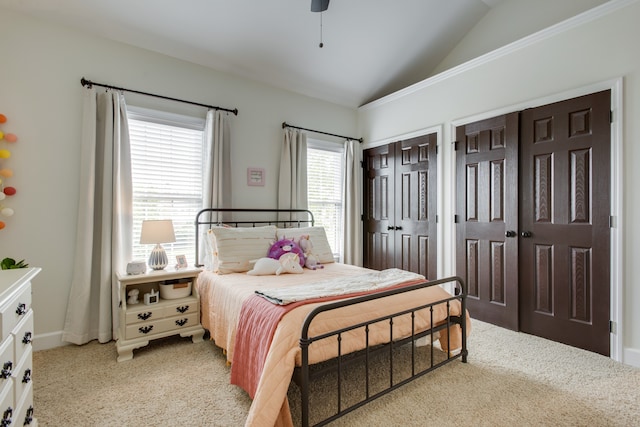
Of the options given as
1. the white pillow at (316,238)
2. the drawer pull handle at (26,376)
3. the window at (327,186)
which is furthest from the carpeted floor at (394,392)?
the window at (327,186)

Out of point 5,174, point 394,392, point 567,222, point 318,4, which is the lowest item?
point 394,392

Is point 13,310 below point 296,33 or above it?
below

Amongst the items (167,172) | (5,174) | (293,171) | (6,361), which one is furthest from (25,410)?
(293,171)

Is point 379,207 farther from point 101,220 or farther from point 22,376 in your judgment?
point 22,376

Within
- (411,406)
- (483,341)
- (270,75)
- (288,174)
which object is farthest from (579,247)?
(270,75)

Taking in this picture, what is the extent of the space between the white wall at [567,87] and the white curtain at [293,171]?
1.54 meters

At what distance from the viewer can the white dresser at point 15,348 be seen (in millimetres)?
1196

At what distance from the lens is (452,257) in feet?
11.9

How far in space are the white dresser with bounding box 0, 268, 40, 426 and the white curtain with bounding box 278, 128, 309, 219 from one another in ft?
8.86

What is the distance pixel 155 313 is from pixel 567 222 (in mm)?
3719

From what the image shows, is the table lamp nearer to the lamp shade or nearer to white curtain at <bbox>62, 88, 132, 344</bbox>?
the lamp shade

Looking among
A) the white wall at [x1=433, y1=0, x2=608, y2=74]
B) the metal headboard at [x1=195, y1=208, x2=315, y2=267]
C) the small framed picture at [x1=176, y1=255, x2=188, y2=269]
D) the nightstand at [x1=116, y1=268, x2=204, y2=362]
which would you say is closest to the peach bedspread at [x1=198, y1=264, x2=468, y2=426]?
the nightstand at [x1=116, y1=268, x2=204, y2=362]

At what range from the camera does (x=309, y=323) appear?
155 centimetres

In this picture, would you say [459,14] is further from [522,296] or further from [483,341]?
[483,341]
